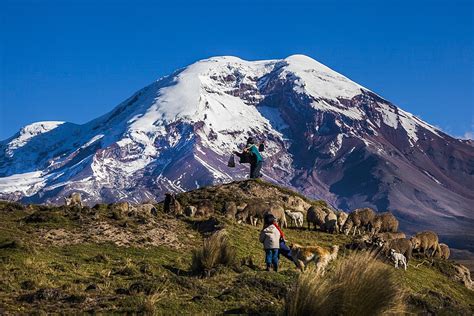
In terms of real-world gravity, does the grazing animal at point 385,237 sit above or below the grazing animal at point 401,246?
above

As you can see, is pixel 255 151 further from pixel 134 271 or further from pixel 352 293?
pixel 352 293

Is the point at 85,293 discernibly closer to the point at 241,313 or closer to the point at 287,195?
the point at 241,313

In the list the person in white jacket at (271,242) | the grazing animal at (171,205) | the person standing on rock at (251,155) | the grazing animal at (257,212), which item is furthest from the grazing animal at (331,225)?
the person in white jacket at (271,242)

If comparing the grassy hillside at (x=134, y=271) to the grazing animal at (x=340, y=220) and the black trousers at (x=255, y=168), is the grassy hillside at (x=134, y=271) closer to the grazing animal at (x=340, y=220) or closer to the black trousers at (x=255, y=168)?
the grazing animal at (x=340, y=220)

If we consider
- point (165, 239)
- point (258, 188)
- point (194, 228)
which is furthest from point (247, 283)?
point (258, 188)

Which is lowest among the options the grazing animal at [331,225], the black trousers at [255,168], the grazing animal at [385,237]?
the grazing animal at [385,237]

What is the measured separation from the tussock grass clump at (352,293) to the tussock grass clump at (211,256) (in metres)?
6.78

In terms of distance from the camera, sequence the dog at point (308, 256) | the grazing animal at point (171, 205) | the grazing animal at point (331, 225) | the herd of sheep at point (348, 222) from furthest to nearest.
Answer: the grazing animal at point (171, 205), the grazing animal at point (331, 225), the herd of sheep at point (348, 222), the dog at point (308, 256)

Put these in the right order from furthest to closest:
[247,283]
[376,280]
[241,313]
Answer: [247,283], [241,313], [376,280]

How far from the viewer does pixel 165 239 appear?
27828 mm

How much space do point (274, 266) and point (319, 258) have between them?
5.26 ft

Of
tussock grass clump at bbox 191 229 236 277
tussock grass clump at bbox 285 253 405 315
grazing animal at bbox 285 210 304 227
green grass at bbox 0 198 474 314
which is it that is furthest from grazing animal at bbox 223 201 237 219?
tussock grass clump at bbox 285 253 405 315

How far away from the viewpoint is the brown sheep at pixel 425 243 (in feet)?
136

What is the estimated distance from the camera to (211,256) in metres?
21.0
